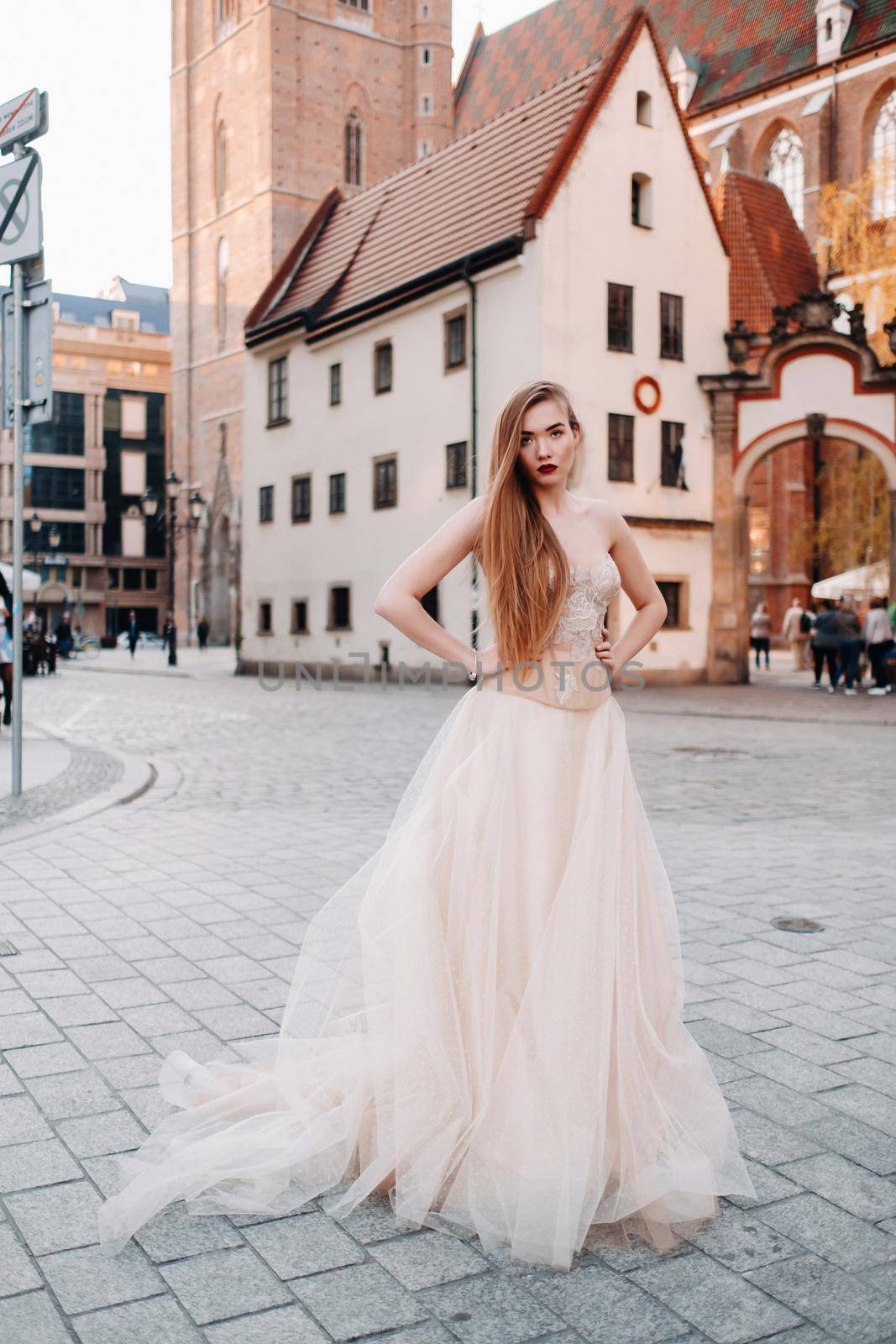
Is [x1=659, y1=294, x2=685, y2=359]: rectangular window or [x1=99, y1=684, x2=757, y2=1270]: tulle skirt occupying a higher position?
[x1=659, y1=294, x2=685, y2=359]: rectangular window

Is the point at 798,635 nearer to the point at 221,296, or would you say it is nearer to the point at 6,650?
the point at 6,650

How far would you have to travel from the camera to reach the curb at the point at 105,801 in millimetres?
7633

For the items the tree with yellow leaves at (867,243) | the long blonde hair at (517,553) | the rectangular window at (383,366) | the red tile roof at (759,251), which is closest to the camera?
the long blonde hair at (517,553)

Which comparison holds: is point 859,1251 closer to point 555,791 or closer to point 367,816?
point 555,791

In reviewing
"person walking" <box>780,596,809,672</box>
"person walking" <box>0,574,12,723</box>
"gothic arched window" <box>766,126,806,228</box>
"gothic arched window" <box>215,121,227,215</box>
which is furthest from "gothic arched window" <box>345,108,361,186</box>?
"person walking" <box>0,574,12,723</box>

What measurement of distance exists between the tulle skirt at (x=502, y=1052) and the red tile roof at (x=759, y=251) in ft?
94.7

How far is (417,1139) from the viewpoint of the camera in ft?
9.35

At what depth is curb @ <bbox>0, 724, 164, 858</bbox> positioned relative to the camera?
25.0 ft

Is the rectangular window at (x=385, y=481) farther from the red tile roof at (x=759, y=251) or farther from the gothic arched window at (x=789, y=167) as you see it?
the gothic arched window at (x=789, y=167)

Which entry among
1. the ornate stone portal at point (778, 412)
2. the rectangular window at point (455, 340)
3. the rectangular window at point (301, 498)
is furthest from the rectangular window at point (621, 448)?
the rectangular window at point (301, 498)

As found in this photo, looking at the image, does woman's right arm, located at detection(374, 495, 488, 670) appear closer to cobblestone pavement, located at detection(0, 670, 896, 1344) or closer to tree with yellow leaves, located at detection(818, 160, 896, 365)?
cobblestone pavement, located at detection(0, 670, 896, 1344)

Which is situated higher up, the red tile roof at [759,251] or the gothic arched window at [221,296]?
the gothic arched window at [221,296]

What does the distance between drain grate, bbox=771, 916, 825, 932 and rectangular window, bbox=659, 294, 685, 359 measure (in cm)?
2276

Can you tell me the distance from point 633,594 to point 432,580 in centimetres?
62
